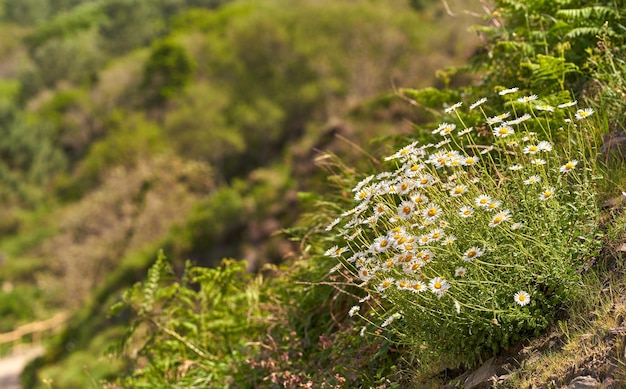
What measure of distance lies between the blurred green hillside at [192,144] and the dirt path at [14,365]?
241cm

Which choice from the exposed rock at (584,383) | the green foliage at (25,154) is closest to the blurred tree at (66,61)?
the green foliage at (25,154)

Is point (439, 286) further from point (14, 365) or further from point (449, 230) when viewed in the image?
point (14, 365)

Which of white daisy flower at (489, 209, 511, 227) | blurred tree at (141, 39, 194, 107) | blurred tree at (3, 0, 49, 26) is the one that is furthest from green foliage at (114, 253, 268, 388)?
blurred tree at (3, 0, 49, 26)

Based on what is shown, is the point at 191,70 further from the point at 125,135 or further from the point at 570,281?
the point at 570,281

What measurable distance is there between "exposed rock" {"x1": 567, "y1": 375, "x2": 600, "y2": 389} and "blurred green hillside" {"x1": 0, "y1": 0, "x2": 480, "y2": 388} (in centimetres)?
A: 1235

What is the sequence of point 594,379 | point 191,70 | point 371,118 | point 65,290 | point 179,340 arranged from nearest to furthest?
point 594,379 < point 179,340 < point 371,118 < point 65,290 < point 191,70

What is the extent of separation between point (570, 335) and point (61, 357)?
25.1 metres

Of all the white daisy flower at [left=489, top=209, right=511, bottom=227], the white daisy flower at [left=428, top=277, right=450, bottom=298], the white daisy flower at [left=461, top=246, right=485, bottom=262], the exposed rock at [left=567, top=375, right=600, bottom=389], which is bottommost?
the exposed rock at [left=567, top=375, right=600, bottom=389]

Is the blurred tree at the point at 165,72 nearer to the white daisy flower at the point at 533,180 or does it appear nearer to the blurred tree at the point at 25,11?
the white daisy flower at the point at 533,180

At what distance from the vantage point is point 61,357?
25688 mm

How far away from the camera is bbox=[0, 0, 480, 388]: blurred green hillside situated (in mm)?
25031

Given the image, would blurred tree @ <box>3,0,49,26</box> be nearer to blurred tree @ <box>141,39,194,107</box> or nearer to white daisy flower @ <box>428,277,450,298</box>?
blurred tree @ <box>141,39,194,107</box>

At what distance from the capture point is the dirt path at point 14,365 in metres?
29.8

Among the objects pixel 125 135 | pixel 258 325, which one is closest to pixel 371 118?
pixel 258 325
